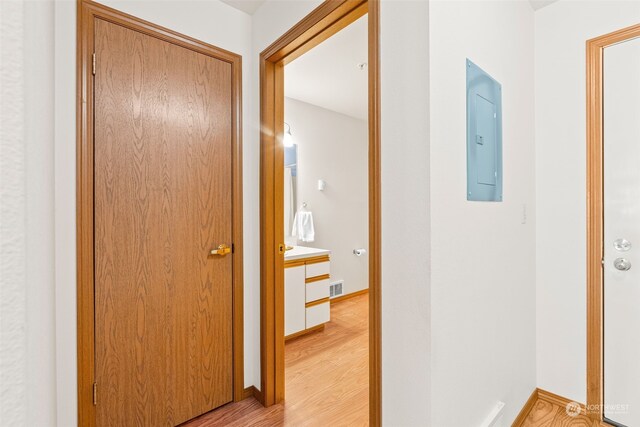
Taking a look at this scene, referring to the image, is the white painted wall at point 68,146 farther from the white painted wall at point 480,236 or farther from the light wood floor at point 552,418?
the light wood floor at point 552,418

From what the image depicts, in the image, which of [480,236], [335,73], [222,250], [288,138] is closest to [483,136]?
[480,236]

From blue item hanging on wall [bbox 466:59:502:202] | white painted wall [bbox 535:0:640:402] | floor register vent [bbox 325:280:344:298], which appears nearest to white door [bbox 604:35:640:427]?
white painted wall [bbox 535:0:640:402]

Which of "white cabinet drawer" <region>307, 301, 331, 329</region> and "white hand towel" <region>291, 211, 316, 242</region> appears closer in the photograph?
"white cabinet drawer" <region>307, 301, 331, 329</region>

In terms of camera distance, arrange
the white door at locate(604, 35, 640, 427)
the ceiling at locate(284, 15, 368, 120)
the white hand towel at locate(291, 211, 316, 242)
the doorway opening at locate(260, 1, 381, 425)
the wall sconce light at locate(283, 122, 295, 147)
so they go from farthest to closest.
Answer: the white hand towel at locate(291, 211, 316, 242)
the wall sconce light at locate(283, 122, 295, 147)
the ceiling at locate(284, 15, 368, 120)
the white door at locate(604, 35, 640, 427)
the doorway opening at locate(260, 1, 381, 425)

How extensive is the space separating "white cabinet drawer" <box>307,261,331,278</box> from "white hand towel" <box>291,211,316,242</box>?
1.95ft

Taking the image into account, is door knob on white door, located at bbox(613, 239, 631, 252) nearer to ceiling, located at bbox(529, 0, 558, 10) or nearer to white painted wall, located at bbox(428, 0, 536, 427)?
white painted wall, located at bbox(428, 0, 536, 427)

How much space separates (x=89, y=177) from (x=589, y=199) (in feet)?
8.50

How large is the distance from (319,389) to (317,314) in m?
1.00

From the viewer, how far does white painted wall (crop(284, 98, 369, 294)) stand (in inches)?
152

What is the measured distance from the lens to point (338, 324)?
3.35 meters

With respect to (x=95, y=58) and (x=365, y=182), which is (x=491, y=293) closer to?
(x=95, y=58)

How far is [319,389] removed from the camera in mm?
A: 2088

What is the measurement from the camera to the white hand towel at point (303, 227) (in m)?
3.70

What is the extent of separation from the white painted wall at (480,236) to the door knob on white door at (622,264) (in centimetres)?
37
